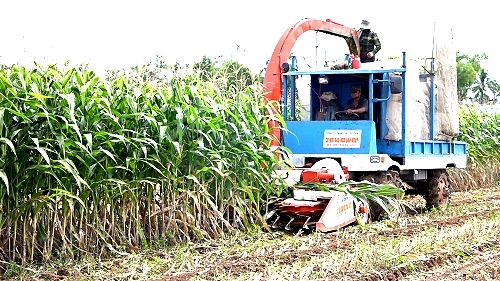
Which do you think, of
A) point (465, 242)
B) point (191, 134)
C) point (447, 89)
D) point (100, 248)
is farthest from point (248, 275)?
point (447, 89)

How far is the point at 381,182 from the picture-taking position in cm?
867

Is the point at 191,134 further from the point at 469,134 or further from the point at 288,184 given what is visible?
the point at 469,134

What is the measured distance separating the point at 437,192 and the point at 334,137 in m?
2.42

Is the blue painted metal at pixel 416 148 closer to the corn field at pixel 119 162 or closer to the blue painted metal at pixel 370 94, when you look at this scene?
the blue painted metal at pixel 370 94

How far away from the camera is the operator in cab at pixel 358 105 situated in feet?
29.7

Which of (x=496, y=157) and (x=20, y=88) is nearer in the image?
(x=20, y=88)

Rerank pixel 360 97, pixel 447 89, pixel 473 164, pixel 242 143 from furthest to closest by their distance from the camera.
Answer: pixel 473 164
pixel 447 89
pixel 360 97
pixel 242 143

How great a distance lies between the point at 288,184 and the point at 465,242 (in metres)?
2.13

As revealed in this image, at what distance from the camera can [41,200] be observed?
17.6ft

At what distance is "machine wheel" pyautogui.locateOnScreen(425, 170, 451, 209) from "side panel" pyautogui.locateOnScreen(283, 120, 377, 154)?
2.00m

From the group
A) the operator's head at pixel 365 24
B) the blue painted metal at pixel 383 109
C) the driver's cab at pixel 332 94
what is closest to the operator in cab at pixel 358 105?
the driver's cab at pixel 332 94

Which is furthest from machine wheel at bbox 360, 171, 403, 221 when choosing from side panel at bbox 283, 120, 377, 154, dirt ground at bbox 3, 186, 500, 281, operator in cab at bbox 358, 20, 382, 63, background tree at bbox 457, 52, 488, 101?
background tree at bbox 457, 52, 488, 101

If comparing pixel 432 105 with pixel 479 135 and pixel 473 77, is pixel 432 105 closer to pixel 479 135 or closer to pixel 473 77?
pixel 479 135

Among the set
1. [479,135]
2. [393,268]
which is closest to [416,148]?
[393,268]
